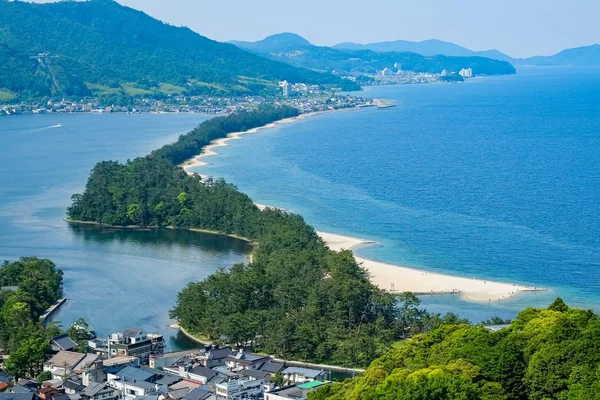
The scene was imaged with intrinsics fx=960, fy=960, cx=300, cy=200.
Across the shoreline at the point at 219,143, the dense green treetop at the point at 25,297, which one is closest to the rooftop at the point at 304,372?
the dense green treetop at the point at 25,297

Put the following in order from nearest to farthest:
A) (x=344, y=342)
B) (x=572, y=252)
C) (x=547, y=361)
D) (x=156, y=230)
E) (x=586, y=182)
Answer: (x=547, y=361)
(x=344, y=342)
(x=572, y=252)
(x=156, y=230)
(x=586, y=182)

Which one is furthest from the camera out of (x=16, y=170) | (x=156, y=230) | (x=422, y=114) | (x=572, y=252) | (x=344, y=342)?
(x=422, y=114)

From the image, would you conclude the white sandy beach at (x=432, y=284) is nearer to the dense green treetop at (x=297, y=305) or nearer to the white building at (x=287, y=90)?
the dense green treetop at (x=297, y=305)

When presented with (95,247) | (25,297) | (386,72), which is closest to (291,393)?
(25,297)

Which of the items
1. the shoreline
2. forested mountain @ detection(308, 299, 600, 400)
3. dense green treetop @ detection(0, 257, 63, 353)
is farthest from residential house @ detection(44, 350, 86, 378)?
the shoreline

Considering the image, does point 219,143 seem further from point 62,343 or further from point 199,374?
point 199,374

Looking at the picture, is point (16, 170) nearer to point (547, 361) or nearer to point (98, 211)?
point (98, 211)

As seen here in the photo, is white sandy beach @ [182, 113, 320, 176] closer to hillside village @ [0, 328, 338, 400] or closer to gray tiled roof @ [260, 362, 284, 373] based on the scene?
hillside village @ [0, 328, 338, 400]

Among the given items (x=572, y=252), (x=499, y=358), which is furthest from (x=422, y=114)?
(x=499, y=358)
